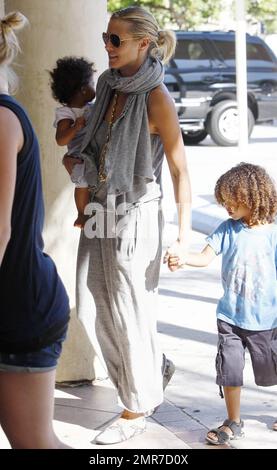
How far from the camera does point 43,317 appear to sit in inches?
117

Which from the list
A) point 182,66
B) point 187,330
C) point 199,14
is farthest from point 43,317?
point 199,14

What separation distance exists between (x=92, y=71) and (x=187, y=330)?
9.30 ft

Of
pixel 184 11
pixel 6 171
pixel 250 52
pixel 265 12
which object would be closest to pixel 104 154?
pixel 6 171

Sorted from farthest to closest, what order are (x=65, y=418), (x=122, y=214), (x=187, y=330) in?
(x=187, y=330) < (x=65, y=418) < (x=122, y=214)

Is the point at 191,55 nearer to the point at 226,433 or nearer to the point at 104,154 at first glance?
the point at 104,154

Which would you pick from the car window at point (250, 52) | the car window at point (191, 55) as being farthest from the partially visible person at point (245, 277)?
the car window at point (250, 52)

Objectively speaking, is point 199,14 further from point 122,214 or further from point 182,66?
point 122,214

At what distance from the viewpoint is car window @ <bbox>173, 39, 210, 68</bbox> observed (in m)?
22.1

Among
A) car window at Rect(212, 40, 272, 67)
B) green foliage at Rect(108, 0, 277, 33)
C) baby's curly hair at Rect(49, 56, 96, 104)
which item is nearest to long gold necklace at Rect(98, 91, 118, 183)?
baby's curly hair at Rect(49, 56, 96, 104)

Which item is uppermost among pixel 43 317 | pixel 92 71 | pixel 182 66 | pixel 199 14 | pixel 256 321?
pixel 199 14

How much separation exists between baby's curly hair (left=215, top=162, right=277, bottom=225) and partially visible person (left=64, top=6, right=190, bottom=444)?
0.80 ft

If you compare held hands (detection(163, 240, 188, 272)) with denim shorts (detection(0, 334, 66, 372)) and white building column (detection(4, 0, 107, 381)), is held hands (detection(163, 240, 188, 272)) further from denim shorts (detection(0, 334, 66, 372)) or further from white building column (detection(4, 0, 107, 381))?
denim shorts (detection(0, 334, 66, 372))

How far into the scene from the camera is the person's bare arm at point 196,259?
4387mm

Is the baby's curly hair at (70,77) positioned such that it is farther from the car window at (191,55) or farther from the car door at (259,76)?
the car door at (259,76)
